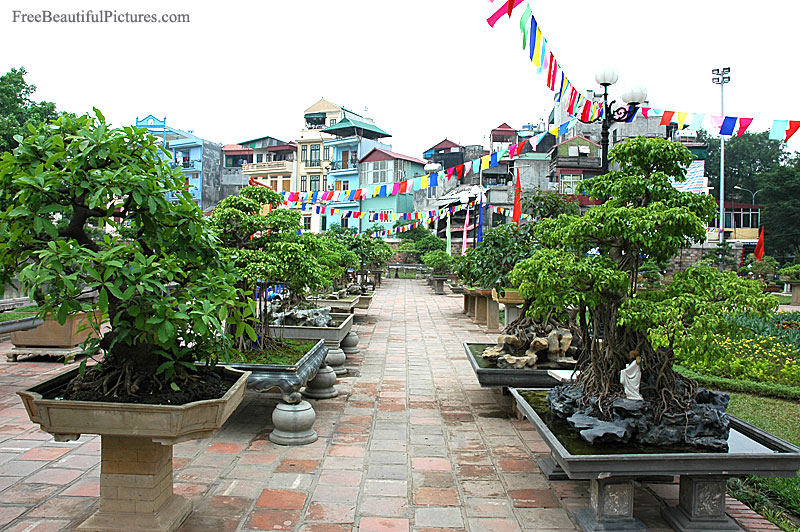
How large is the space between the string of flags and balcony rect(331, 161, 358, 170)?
3594 centimetres

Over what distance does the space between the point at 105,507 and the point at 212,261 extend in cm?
147

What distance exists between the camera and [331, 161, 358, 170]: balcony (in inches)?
1767

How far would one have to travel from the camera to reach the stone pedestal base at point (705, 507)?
11.3 ft

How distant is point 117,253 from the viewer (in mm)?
2975

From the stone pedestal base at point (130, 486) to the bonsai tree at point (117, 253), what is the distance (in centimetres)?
31

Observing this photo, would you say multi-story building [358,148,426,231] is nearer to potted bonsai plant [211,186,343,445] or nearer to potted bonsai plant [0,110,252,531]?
potted bonsai plant [211,186,343,445]

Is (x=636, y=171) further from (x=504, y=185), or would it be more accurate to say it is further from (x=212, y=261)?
(x=504, y=185)

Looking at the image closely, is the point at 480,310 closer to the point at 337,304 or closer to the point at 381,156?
the point at 337,304

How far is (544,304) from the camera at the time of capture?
4.28m

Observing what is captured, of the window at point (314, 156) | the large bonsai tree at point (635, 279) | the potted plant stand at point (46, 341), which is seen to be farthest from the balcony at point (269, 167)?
the large bonsai tree at point (635, 279)

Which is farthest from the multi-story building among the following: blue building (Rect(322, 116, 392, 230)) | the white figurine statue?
the white figurine statue

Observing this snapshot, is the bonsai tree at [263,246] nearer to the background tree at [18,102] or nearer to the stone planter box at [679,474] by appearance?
the stone planter box at [679,474]

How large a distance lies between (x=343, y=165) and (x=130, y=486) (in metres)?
42.9

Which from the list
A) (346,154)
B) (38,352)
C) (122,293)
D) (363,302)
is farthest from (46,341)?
(346,154)
